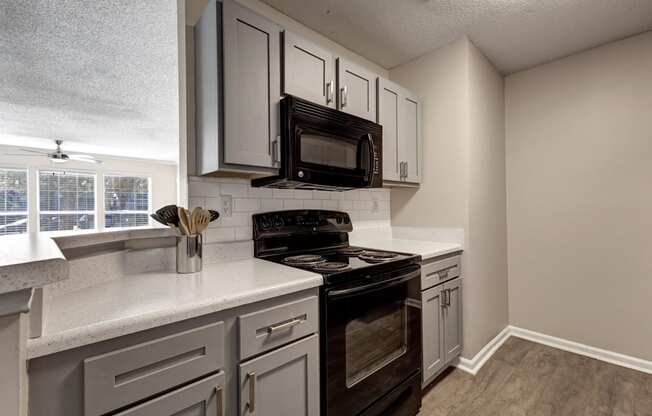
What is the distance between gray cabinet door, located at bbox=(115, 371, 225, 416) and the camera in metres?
0.84

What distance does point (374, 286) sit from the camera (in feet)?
4.81

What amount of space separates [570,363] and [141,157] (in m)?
7.97

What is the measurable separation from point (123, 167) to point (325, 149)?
6532 millimetres

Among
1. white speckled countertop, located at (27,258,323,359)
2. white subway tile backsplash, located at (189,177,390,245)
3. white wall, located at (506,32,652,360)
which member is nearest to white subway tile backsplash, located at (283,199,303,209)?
white subway tile backsplash, located at (189,177,390,245)

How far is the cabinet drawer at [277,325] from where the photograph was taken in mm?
1037

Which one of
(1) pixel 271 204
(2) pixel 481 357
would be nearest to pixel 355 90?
(1) pixel 271 204

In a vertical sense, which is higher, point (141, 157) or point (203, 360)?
point (141, 157)

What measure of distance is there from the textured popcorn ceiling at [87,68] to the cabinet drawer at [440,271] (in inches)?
96.3

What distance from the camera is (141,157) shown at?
678cm

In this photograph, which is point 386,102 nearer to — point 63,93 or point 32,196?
point 63,93

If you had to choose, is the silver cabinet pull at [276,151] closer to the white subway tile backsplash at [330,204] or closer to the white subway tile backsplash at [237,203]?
the white subway tile backsplash at [237,203]

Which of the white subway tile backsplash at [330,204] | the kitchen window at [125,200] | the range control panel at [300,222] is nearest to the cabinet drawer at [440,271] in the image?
the range control panel at [300,222]

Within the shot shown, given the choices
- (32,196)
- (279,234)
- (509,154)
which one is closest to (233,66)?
(279,234)

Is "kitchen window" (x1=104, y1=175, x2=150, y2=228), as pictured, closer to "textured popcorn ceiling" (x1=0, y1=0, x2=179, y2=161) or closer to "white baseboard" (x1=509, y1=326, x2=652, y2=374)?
"textured popcorn ceiling" (x1=0, y1=0, x2=179, y2=161)
